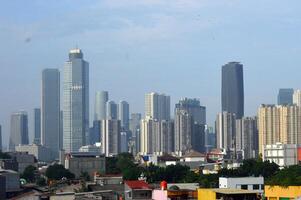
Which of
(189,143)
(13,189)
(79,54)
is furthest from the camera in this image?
(79,54)

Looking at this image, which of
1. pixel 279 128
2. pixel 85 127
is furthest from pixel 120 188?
pixel 85 127

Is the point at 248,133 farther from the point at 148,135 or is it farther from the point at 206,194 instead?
the point at 206,194

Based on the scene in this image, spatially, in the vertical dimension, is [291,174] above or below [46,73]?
below

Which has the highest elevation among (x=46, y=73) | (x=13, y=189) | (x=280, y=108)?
(x=46, y=73)

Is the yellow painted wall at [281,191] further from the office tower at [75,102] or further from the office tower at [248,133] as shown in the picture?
the office tower at [75,102]

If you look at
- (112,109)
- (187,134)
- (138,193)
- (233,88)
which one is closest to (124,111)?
(112,109)

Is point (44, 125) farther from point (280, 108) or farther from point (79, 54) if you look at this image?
point (280, 108)
